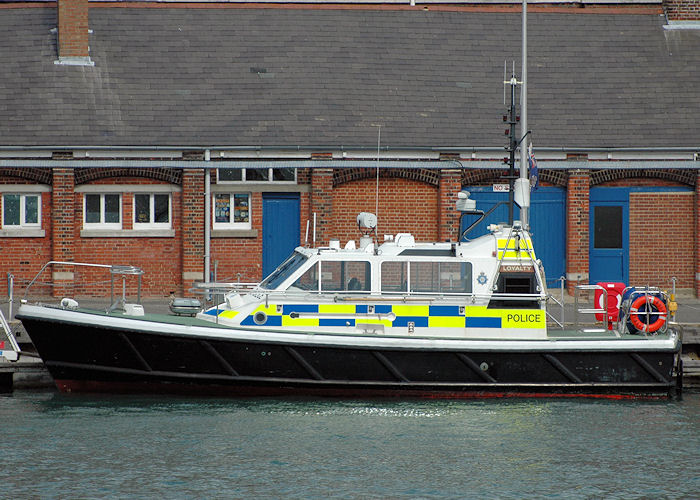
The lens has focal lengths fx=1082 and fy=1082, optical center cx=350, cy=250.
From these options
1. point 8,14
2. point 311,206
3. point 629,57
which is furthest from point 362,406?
point 8,14

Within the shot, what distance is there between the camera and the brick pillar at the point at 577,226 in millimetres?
23875

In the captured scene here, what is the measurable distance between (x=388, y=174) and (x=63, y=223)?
23.3 feet

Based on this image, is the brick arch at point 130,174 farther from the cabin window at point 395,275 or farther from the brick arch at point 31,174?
the cabin window at point 395,275

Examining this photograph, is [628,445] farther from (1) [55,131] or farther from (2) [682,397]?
(1) [55,131]

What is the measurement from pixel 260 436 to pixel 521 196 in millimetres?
A: 7076

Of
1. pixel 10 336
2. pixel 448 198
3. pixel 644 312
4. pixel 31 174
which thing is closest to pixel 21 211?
pixel 31 174

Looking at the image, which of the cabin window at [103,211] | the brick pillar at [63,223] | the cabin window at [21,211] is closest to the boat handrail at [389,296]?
the brick pillar at [63,223]

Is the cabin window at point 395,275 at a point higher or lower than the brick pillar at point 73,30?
lower

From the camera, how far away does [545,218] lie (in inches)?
957

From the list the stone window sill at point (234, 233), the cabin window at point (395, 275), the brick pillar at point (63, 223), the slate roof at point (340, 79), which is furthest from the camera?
the slate roof at point (340, 79)

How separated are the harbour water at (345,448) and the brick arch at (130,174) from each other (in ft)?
26.5

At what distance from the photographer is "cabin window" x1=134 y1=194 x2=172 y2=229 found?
933 inches

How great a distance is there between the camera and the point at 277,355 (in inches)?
603

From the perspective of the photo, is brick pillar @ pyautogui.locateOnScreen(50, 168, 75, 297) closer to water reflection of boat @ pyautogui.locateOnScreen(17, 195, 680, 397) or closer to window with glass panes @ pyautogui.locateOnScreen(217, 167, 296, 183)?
window with glass panes @ pyautogui.locateOnScreen(217, 167, 296, 183)
